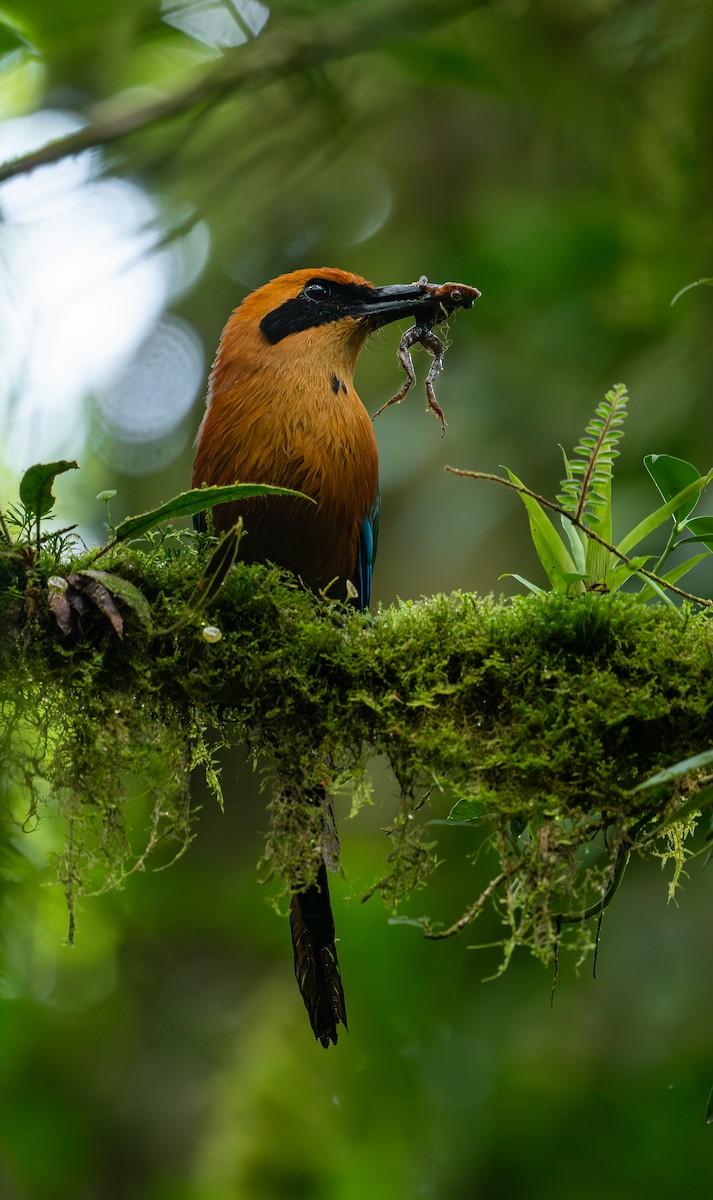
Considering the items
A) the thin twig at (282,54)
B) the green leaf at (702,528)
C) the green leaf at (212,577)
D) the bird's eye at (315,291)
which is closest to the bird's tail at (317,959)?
the green leaf at (212,577)

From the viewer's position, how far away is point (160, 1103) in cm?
622

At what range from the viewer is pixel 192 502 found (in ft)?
6.65

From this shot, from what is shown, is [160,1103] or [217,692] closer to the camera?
[217,692]

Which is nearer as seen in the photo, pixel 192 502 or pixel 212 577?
pixel 192 502

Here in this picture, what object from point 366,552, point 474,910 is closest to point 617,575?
point 474,910

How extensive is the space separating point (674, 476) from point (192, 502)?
989 millimetres

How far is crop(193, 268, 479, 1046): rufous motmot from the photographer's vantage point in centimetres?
309

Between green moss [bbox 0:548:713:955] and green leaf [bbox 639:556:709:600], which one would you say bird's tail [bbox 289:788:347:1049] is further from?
green leaf [bbox 639:556:709:600]

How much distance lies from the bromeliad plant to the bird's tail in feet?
3.03

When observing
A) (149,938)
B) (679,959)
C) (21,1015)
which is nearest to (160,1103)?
(149,938)

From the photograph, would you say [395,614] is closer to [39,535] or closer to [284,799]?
[284,799]

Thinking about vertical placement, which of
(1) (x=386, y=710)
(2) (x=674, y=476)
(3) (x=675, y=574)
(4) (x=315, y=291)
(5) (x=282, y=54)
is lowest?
(1) (x=386, y=710)

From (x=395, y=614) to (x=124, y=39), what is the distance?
8.45 feet

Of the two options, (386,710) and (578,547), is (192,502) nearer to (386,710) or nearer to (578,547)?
(386,710)
